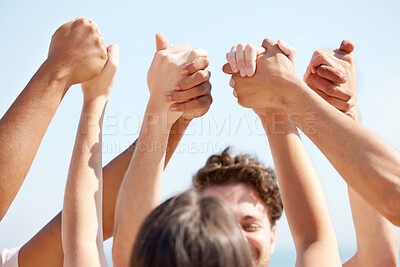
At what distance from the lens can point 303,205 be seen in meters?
1.85

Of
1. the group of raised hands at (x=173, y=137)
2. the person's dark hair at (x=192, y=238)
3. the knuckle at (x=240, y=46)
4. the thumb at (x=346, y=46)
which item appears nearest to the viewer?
the person's dark hair at (x=192, y=238)

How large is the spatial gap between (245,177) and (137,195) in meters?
0.65

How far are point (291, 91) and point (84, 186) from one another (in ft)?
2.86

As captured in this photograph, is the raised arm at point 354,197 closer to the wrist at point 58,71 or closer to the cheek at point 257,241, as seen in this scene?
the cheek at point 257,241

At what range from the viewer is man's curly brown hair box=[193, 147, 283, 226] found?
227 cm

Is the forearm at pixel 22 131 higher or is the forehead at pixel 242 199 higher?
the forearm at pixel 22 131

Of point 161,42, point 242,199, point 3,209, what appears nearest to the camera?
point 3,209

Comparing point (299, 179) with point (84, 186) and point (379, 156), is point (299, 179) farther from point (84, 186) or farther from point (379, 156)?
point (84, 186)

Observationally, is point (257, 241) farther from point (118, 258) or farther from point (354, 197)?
point (118, 258)

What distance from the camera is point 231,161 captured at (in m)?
2.40

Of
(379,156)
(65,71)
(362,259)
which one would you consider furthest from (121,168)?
(379,156)

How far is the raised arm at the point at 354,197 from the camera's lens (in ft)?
6.79

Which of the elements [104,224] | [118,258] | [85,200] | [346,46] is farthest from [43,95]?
[346,46]

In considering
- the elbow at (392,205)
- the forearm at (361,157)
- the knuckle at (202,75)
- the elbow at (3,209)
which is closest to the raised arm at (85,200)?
the elbow at (3,209)
